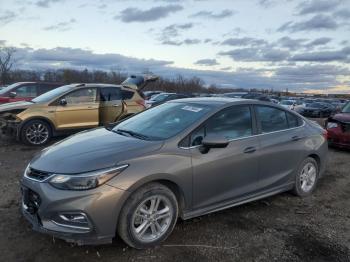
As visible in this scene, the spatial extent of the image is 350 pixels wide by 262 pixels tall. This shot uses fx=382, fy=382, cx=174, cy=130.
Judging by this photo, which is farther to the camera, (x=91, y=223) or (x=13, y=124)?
(x=13, y=124)

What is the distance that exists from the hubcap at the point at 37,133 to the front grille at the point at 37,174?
5.96 metres

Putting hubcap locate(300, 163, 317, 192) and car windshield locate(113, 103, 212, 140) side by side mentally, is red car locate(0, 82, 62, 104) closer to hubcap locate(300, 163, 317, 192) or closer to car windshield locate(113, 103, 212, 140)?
car windshield locate(113, 103, 212, 140)

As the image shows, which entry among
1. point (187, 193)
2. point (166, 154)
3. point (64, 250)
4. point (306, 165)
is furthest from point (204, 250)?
point (306, 165)

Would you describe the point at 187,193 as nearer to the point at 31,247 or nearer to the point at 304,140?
the point at 31,247

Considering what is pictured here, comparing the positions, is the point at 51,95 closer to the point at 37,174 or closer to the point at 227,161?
the point at 37,174

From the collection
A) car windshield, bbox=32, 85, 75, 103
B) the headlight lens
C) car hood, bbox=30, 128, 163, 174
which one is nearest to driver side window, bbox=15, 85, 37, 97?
car windshield, bbox=32, 85, 75, 103

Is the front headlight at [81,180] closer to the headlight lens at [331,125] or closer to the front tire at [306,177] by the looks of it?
the front tire at [306,177]

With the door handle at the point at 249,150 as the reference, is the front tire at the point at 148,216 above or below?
below

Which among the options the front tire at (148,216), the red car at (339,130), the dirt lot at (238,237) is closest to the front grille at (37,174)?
the dirt lot at (238,237)

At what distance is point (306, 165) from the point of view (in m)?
5.84

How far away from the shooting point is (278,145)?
17.2ft

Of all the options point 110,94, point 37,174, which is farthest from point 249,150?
point 110,94

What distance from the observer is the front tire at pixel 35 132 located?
9.60 metres

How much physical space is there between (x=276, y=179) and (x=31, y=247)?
10.7 feet
